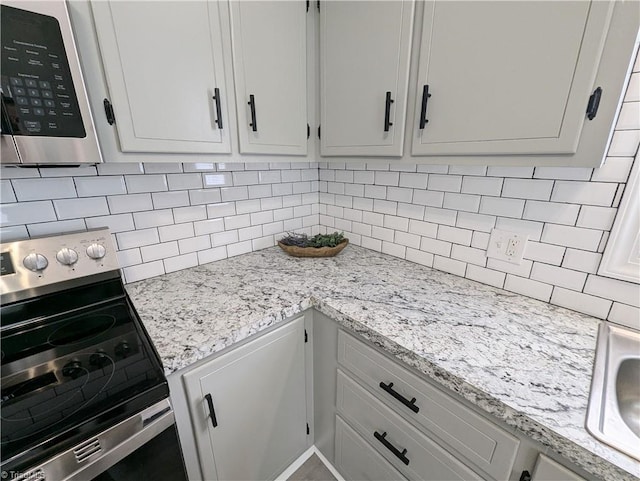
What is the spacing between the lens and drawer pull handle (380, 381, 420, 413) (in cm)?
81

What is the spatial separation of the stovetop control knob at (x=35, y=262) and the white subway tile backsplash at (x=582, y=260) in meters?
1.70

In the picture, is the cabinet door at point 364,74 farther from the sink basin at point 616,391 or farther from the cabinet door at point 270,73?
the sink basin at point 616,391

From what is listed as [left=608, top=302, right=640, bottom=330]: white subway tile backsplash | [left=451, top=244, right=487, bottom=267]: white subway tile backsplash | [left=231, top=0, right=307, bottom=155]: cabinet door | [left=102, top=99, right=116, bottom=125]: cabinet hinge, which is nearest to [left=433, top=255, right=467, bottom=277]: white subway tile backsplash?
[left=451, top=244, right=487, bottom=267]: white subway tile backsplash

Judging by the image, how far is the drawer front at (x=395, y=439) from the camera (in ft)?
2.58

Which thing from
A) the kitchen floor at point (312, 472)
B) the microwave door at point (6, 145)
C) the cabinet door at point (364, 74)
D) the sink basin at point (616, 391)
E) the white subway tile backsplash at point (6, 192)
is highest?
the cabinet door at point (364, 74)

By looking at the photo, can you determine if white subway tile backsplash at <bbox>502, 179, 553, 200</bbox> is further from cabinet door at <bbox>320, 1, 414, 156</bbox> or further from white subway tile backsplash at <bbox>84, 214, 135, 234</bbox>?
white subway tile backsplash at <bbox>84, 214, 135, 234</bbox>

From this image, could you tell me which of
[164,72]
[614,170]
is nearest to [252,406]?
[164,72]

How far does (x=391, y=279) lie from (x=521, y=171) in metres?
0.62

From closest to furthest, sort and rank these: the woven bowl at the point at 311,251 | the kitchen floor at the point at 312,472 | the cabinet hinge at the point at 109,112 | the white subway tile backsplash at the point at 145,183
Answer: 1. the cabinet hinge at the point at 109,112
2. the white subway tile backsplash at the point at 145,183
3. the kitchen floor at the point at 312,472
4. the woven bowl at the point at 311,251

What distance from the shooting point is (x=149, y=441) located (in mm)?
660

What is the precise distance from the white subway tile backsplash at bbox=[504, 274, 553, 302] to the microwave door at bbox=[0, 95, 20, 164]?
5.06ft

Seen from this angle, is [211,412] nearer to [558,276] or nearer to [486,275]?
[486,275]

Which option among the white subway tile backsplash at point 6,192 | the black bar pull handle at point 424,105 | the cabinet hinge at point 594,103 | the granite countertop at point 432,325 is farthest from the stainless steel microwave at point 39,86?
the cabinet hinge at point 594,103

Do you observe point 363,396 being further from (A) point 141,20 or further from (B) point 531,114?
(A) point 141,20
